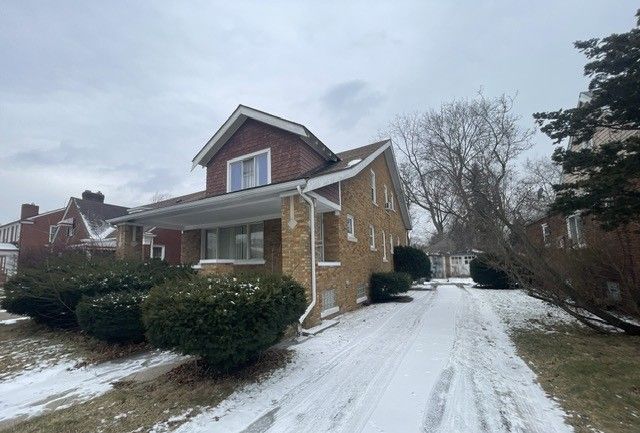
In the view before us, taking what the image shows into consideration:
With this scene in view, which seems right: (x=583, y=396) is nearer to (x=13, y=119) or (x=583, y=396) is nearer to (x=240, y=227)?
(x=240, y=227)

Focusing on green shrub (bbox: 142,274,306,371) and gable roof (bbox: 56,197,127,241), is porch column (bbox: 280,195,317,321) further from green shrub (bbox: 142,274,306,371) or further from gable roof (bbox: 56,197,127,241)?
gable roof (bbox: 56,197,127,241)

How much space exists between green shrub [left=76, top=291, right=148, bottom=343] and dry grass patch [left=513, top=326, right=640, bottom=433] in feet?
24.5

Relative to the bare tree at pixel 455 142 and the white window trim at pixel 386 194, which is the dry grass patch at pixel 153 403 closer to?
the white window trim at pixel 386 194

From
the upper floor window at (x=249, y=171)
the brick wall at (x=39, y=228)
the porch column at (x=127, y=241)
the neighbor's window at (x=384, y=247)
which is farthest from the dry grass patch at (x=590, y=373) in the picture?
the brick wall at (x=39, y=228)

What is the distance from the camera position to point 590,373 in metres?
5.07

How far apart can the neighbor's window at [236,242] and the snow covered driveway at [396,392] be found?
610 cm

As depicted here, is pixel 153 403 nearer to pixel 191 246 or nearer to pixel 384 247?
pixel 191 246

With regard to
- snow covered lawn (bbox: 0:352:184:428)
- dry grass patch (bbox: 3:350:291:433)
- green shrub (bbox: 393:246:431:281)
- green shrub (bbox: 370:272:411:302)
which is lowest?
snow covered lawn (bbox: 0:352:184:428)

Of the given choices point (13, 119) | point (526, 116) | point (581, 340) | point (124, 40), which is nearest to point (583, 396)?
point (581, 340)

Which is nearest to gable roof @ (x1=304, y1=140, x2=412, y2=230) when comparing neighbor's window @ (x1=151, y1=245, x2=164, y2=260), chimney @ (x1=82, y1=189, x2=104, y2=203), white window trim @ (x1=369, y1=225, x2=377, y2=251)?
white window trim @ (x1=369, y1=225, x2=377, y2=251)

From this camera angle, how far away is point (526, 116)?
2678 cm

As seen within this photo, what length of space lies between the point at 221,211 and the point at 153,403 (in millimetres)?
7323

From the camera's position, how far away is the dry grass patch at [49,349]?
22.2ft

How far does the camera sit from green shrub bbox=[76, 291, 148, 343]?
702cm
